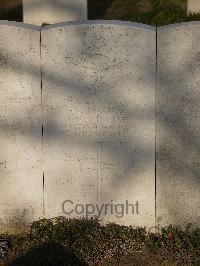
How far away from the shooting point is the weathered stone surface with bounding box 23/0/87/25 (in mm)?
8305

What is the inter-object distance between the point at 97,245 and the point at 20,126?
3.96ft

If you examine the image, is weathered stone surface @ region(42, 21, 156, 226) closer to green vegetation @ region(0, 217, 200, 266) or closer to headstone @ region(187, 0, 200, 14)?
green vegetation @ region(0, 217, 200, 266)

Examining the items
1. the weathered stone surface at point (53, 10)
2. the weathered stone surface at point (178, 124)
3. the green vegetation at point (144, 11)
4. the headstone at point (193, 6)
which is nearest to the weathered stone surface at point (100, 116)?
the weathered stone surface at point (178, 124)

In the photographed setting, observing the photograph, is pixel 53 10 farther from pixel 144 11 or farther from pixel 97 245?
pixel 97 245

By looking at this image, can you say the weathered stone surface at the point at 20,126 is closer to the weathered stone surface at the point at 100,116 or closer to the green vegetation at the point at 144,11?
the weathered stone surface at the point at 100,116

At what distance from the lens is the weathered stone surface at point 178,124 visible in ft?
13.7

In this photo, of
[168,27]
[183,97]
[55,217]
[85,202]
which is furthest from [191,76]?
[55,217]

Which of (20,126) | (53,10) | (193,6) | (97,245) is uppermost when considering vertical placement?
(193,6)

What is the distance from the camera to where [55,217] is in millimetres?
4566

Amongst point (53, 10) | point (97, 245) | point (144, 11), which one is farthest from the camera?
point (144, 11)

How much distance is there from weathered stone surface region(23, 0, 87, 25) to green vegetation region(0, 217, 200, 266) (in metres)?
4.64

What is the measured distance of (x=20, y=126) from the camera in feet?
14.6

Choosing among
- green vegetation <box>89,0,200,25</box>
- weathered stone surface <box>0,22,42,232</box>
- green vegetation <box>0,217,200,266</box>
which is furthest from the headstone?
green vegetation <box>0,217,200,266</box>

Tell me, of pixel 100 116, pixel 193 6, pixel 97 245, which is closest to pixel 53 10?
pixel 193 6
